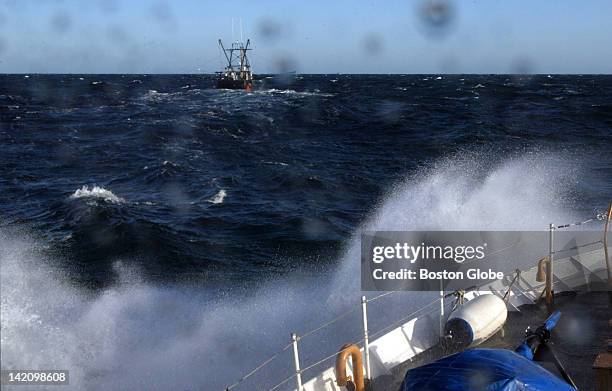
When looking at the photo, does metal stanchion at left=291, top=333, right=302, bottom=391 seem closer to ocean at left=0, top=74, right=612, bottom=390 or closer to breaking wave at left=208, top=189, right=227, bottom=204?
ocean at left=0, top=74, right=612, bottom=390

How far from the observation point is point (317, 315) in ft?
47.6

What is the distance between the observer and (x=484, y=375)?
5137 mm

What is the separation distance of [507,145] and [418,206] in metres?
19.8

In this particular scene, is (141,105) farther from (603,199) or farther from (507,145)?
(603,199)

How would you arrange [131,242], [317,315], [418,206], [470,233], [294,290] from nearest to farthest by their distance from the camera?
[317,315] → [294,290] → [470,233] → [131,242] → [418,206]

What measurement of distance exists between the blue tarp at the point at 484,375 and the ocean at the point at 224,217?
626cm

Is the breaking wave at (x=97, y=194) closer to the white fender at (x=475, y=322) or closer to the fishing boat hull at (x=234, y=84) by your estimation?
the white fender at (x=475, y=322)

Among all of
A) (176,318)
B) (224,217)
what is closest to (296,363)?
(176,318)

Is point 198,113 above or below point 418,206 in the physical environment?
above

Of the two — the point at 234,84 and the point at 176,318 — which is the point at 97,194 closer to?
the point at 176,318

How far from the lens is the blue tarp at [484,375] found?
5.06 meters

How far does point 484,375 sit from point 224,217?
19298 millimetres

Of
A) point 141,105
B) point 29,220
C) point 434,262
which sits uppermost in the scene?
point 141,105

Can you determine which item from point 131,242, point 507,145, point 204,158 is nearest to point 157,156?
point 204,158
